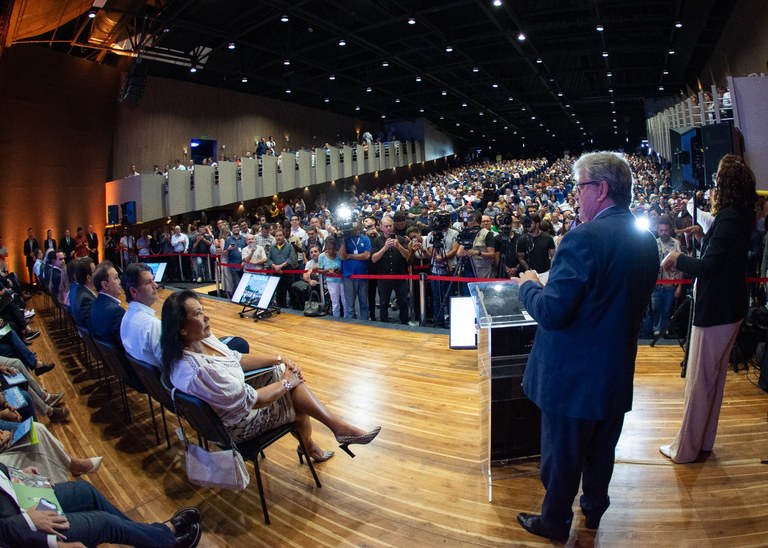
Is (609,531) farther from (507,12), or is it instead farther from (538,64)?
(538,64)

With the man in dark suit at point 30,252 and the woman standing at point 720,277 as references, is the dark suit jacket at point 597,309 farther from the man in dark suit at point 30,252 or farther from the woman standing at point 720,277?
the man in dark suit at point 30,252

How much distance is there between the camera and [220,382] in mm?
2260

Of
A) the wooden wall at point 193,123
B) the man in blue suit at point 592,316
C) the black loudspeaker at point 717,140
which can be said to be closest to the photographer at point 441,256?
the man in blue suit at point 592,316

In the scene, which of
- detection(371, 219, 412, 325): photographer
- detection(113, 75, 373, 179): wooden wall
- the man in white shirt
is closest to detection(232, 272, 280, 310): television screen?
detection(371, 219, 412, 325): photographer

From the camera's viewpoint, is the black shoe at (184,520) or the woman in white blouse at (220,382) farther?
the woman in white blouse at (220,382)

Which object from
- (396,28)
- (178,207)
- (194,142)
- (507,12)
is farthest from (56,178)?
(507,12)

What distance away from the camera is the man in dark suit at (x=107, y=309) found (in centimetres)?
342

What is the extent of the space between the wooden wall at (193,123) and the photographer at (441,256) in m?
12.9

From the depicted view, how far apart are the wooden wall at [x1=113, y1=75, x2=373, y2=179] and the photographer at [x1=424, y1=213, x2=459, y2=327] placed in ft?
42.2

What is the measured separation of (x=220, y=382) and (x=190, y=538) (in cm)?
70

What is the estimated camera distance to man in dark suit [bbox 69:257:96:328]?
4043mm

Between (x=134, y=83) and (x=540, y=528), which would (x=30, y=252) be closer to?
(x=134, y=83)

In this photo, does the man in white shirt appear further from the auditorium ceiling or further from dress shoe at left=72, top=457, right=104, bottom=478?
the auditorium ceiling

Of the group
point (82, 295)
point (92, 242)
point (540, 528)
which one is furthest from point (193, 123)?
point (540, 528)
